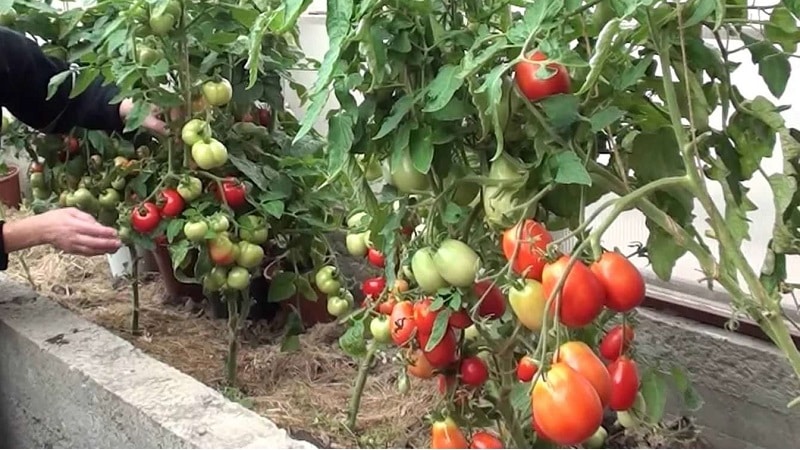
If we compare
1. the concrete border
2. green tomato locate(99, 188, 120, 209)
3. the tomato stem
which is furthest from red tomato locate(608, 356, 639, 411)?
green tomato locate(99, 188, 120, 209)

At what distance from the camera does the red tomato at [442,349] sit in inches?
37.0

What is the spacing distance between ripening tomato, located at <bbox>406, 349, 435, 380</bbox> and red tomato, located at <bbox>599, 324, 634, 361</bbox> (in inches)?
7.8

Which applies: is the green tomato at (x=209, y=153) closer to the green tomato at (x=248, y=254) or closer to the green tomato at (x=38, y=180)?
the green tomato at (x=248, y=254)

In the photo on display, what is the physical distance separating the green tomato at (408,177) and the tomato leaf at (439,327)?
13cm

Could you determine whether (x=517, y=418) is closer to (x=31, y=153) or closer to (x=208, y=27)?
(x=208, y=27)

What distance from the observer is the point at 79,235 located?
145cm

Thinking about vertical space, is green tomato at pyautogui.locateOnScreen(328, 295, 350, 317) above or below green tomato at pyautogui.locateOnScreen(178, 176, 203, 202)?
below

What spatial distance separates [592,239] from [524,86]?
15 cm

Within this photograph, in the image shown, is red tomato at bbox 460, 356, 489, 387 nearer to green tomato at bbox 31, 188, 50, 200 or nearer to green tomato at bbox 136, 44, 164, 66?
green tomato at bbox 136, 44, 164, 66

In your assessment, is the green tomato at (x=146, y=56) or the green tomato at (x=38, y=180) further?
the green tomato at (x=38, y=180)

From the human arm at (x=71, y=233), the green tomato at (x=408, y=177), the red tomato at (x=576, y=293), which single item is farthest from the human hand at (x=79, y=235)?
the red tomato at (x=576, y=293)

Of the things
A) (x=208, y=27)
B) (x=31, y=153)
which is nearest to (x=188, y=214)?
(x=208, y=27)

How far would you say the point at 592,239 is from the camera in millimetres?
751

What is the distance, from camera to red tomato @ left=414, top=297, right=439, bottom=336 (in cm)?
92
